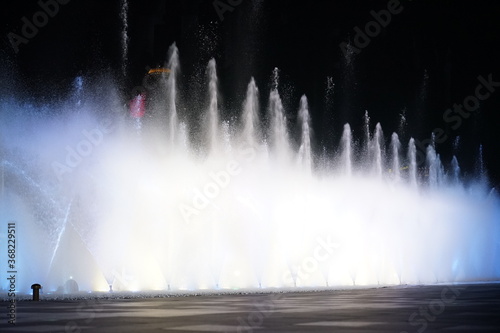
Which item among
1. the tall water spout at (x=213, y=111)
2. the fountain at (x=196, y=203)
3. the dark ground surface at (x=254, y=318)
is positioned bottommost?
the dark ground surface at (x=254, y=318)

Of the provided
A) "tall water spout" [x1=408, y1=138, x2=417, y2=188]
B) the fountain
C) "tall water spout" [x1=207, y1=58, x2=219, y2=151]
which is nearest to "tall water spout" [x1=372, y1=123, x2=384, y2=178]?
the fountain

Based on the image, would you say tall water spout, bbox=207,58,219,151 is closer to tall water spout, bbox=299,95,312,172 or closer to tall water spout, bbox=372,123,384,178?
tall water spout, bbox=299,95,312,172

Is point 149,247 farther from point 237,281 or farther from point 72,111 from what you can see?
point 72,111

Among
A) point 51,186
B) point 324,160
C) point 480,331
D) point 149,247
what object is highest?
point 324,160

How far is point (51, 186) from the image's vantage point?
33531mm

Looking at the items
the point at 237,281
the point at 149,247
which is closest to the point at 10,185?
the point at 149,247

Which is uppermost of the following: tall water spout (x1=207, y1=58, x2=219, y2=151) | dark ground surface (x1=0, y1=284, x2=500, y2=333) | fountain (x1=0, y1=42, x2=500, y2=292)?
tall water spout (x1=207, y1=58, x2=219, y2=151)

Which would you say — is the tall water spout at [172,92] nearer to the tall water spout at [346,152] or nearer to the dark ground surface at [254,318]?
the tall water spout at [346,152]

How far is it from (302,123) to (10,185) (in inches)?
703

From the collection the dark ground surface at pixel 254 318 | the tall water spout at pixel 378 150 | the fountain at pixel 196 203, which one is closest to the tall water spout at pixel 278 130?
the fountain at pixel 196 203

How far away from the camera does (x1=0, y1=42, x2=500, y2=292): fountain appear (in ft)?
107

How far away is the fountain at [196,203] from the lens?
32.5 meters

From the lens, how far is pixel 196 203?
119 ft

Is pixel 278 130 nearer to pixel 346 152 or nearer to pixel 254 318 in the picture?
pixel 346 152
